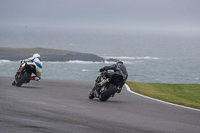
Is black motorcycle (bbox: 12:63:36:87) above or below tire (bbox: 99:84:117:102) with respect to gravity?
above

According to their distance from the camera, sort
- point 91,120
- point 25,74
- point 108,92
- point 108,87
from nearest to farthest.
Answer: point 91,120 < point 108,92 < point 108,87 < point 25,74

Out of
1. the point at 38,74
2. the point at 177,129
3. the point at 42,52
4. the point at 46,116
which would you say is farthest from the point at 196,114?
the point at 42,52

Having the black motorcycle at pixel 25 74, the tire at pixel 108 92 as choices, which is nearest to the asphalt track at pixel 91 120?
the tire at pixel 108 92

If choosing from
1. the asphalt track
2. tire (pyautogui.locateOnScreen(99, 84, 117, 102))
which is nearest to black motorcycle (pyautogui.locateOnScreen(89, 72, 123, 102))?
tire (pyautogui.locateOnScreen(99, 84, 117, 102))

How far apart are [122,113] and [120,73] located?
2.91 meters

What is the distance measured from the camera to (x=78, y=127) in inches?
315

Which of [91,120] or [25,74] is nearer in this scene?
[91,120]

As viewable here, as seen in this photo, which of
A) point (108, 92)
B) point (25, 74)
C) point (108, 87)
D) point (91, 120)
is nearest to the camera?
point (91, 120)

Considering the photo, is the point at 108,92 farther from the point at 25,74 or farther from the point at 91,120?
the point at 25,74

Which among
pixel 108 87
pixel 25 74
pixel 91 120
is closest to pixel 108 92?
pixel 108 87

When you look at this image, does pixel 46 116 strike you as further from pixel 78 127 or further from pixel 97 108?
pixel 97 108

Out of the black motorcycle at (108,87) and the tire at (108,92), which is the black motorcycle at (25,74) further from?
the tire at (108,92)

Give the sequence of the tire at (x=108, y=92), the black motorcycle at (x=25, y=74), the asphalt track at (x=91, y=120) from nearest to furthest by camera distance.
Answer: the asphalt track at (x=91, y=120)
the tire at (x=108, y=92)
the black motorcycle at (x=25, y=74)

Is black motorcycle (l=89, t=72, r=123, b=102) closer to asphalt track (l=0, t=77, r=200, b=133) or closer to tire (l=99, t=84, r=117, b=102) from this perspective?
tire (l=99, t=84, r=117, b=102)
